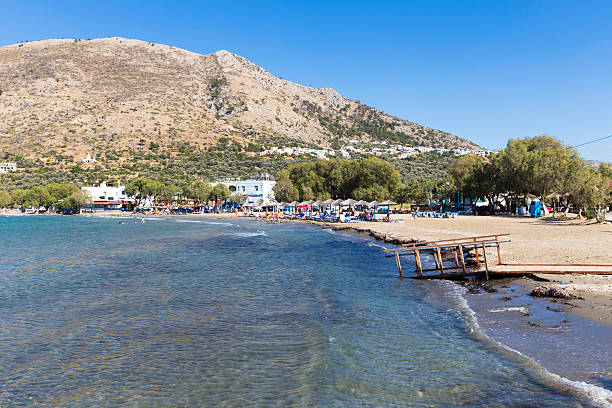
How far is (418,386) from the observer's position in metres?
8.94

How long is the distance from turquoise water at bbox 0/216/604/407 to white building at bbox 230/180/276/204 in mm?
74754

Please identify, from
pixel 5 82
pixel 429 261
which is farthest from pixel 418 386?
pixel 5 82

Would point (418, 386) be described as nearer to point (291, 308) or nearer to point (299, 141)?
point (291, 308)

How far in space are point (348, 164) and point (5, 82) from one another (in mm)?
142640

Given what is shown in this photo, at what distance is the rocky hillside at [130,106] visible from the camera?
133375 mm

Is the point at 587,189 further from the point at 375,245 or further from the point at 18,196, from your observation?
the point at 18,196

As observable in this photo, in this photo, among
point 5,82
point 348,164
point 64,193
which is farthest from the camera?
point 5,82

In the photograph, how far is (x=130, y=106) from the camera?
150 m

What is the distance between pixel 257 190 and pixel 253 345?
288 feet

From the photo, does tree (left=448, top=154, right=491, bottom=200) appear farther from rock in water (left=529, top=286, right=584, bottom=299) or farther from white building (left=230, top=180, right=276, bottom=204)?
rock in water (left=529, top=286, right=584, bottom=299)

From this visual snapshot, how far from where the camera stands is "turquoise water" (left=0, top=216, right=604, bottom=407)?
28.8ft

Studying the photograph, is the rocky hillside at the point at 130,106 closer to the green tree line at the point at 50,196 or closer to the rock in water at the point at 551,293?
the green tree line at the point at 50,196

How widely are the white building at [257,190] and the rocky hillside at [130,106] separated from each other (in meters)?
45.0

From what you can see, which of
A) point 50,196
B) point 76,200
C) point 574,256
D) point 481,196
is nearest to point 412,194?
point 481,196
